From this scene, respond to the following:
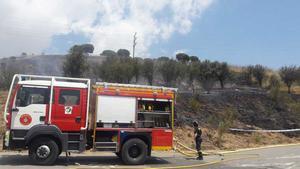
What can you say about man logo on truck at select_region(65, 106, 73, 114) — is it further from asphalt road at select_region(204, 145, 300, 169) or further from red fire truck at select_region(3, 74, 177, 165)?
asphalt road at select_region(204, 145, 300, 169)

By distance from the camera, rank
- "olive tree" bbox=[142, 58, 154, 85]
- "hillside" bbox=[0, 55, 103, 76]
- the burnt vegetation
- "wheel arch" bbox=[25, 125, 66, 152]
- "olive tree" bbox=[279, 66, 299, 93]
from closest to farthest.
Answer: "wheel arch" bbox=[25, 125, 66, 152]
the burnt vegetation
"olive tree" bbox=[142, 58, 154, 85]
"hillside" bbox=[0, 55, 103, 76]
"olive tree" bbox=[279, 66, 299, 93]

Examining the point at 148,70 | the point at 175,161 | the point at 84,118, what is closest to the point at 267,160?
the point at 175,161

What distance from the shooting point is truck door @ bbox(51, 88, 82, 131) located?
51.7 feet

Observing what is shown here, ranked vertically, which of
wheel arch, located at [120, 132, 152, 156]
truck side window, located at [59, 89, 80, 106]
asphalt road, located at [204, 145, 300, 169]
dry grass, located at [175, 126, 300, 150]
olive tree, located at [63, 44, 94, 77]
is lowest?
asphalt road, located at [204, 145, 300, 169]

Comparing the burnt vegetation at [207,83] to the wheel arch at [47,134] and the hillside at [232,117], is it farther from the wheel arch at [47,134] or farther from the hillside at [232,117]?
the wheel arch at [47,134]

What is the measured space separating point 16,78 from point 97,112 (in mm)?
3055

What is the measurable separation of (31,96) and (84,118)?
194cm

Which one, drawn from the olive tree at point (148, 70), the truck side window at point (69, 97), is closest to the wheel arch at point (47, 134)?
the truck side window at point (69, 97)

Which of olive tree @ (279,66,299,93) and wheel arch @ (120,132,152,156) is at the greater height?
olive tree @ (279,66,299,93)

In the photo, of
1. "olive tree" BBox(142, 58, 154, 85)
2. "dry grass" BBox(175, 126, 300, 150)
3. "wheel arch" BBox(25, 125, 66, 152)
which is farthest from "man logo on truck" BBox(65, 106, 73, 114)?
"olive tree" BBox(142, 58, 154, 85)

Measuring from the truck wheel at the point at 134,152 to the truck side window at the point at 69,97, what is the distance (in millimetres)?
2381

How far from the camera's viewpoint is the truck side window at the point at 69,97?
1589cm

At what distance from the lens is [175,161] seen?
59.5 ft

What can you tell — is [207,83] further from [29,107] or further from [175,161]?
[29,107]
